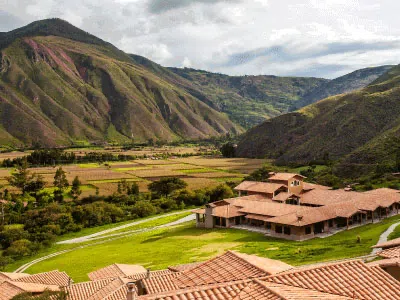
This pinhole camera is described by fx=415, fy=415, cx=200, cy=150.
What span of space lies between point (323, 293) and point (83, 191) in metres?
84.0

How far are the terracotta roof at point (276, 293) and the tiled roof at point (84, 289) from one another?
55.4 ft


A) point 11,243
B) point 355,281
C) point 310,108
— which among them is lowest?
point 11,243

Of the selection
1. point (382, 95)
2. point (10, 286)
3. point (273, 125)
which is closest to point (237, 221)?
point (10, 286)

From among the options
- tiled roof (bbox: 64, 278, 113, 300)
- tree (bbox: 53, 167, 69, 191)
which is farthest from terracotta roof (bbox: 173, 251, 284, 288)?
tree (bbox: 53, 167, 69, 191)

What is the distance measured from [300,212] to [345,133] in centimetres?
8284

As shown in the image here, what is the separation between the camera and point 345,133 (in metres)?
122

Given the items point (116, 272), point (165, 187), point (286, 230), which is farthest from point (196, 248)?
point (165, 187)

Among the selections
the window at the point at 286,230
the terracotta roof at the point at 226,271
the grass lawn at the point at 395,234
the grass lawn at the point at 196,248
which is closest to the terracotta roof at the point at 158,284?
the terracotta roof at the point at 226,271

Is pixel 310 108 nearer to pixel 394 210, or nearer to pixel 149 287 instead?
pixel 394 210

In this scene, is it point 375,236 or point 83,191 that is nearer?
point 375,236

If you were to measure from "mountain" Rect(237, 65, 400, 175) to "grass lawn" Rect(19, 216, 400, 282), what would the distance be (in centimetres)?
4687

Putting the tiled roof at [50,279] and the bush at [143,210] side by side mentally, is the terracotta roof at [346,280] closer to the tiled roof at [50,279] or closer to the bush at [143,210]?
the tiled roof at [50,279]

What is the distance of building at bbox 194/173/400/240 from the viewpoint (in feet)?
148

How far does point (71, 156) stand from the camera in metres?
147
